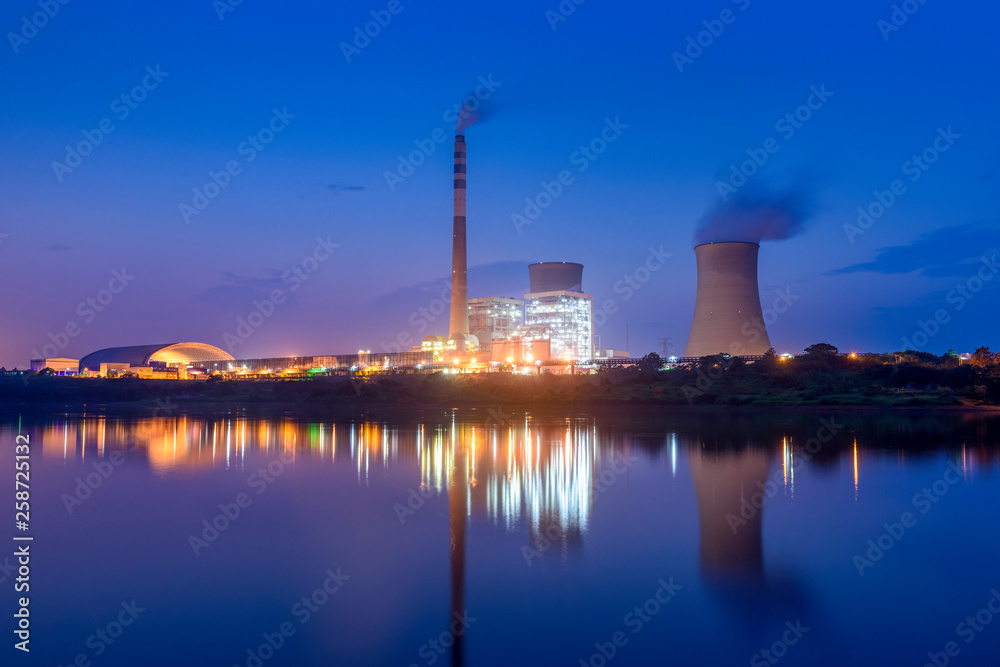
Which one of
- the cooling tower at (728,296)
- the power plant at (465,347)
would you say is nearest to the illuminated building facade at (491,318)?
the power plant at (465,347)

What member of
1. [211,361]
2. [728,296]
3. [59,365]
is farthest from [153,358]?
[728,296]

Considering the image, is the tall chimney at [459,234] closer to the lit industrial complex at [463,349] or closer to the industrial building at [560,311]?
the lit industrial complex at [463,349]

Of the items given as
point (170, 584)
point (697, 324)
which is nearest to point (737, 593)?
point (170, 584)

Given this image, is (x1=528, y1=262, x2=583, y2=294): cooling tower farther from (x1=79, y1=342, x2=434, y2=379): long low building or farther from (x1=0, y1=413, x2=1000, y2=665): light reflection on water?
(x1=0, y1=413, x2=1000, y2=665): light reflection on water

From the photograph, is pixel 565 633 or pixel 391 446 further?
pixel 391 446

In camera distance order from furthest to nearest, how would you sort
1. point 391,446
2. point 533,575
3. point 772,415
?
point 772,415 → point 391,446 → point 533,575

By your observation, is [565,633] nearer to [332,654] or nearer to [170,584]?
[332,654]

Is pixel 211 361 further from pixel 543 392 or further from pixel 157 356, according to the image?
pixel 543 392
